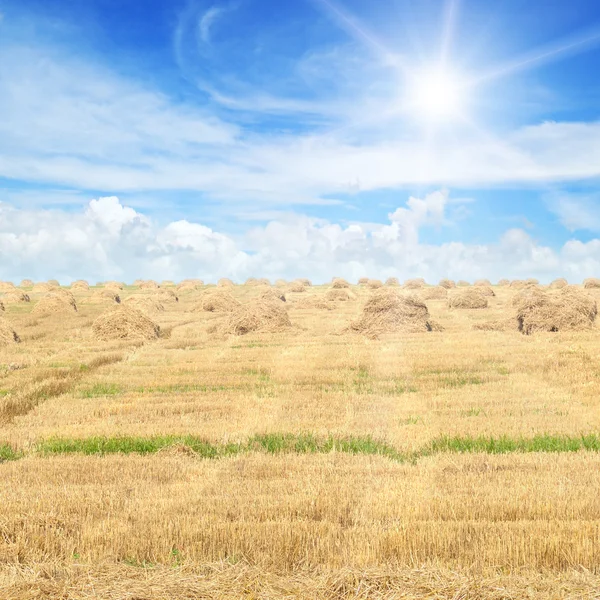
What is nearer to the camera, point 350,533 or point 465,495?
point 350,533

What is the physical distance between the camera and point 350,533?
23.5 feet

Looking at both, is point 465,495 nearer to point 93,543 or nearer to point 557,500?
point 557,500

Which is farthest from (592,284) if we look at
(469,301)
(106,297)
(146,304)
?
(106,297)

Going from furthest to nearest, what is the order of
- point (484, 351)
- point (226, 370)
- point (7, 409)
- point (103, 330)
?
point (103, 330)
point (484, 351)
point (226, 370)
point (7, 409)

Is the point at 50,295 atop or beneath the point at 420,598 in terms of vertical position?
atop

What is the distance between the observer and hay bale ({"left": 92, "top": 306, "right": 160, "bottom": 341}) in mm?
28016

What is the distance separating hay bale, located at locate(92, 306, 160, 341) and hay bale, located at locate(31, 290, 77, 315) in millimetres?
12344

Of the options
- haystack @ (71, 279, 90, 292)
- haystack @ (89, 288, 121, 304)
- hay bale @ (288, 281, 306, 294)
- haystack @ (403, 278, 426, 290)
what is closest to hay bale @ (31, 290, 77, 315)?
haystack @ (89, 288, 121, 304)

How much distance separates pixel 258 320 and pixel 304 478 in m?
20.0

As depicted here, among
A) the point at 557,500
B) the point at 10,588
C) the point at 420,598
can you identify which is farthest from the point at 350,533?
the point at 10,588

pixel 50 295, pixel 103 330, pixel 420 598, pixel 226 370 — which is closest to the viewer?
pixel 420 598

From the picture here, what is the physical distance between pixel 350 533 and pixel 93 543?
2778 millimetres

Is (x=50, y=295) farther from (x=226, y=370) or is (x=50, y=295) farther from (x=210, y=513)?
(x=210, y=513)

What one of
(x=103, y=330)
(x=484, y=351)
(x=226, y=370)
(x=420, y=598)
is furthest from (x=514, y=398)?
(x=103, y=330)
